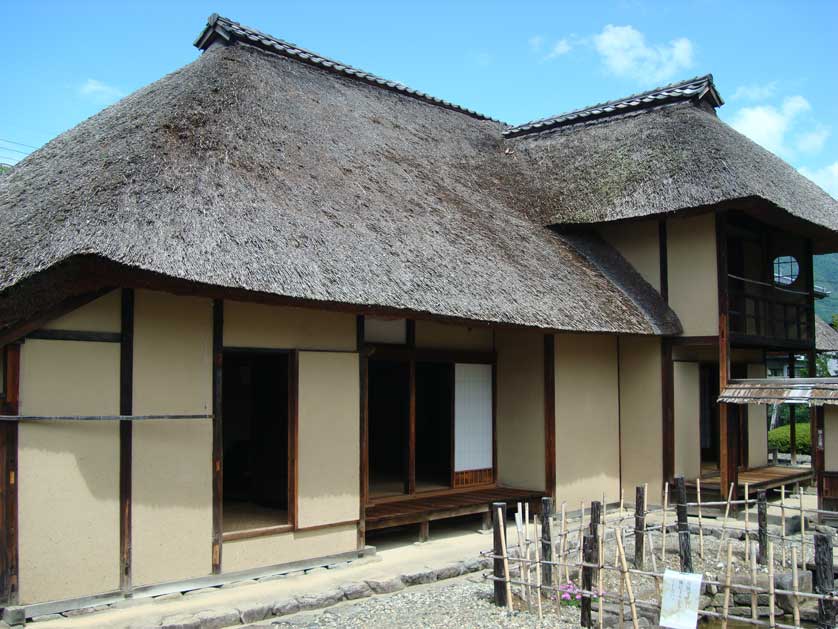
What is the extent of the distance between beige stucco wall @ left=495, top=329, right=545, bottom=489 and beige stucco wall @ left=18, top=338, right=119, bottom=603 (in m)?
5.69

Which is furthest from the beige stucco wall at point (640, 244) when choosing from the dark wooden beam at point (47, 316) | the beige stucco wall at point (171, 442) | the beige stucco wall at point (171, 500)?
the dark wooden beam at point (47, 316)

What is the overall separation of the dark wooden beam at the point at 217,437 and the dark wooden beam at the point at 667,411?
21.9 ft

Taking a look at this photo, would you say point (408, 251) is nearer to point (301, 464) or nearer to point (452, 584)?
point (301, 464)

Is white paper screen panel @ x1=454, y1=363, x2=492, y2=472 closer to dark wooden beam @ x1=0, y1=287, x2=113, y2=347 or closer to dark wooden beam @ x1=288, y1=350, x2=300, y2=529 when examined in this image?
dark wooden beam @ x1=288, y1=350, x2=300, y2=529

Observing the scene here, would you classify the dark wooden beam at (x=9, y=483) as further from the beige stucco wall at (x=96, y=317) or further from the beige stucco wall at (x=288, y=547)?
the beige stucco wall at (x=288, y=547)

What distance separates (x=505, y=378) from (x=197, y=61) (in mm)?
5830

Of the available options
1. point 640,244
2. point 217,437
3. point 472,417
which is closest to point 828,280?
point 640,244

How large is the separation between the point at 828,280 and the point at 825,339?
45512 mm

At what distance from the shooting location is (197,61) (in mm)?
10414

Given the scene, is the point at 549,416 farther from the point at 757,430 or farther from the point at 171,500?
the point at 757,430

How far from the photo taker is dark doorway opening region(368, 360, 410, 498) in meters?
11.6

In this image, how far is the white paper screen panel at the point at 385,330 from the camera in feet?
31.0

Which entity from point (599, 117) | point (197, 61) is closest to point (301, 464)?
point (197, 61)

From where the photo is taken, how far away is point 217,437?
7043 mm
